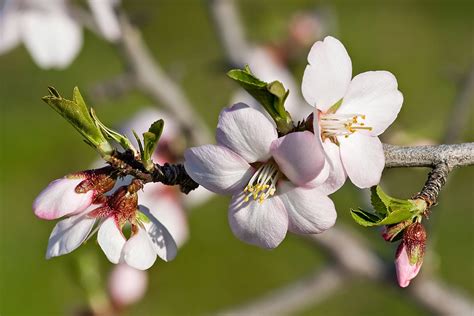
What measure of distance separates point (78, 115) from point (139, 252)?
5.6 inches

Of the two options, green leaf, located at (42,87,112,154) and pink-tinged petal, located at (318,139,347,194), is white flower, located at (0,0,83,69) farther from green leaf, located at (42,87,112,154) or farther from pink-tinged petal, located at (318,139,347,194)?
pink-tinged petal, located at (318,139,347,194)

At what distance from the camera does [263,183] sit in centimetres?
69

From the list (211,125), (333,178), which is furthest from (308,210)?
(211,125)

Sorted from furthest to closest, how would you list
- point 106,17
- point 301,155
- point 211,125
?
point 211,125 → point 106,17 → point 301,155

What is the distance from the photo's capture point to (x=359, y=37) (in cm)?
383

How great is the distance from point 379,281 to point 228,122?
0.91m

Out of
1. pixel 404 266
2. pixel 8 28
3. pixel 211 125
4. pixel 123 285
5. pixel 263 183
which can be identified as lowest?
pixel 211 125

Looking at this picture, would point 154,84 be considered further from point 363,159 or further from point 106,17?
point 363,159

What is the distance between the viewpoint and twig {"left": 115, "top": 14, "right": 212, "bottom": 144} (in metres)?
1.35

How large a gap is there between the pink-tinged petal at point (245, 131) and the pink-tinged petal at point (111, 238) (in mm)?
131

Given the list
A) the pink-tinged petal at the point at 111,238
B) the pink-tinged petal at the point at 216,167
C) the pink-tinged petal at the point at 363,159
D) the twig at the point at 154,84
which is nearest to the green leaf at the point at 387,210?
the pink-tinged petal at the point at 363,159

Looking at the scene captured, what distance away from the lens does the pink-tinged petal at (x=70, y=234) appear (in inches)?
26.9

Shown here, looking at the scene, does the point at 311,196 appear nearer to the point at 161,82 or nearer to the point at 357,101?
the point at 357,101

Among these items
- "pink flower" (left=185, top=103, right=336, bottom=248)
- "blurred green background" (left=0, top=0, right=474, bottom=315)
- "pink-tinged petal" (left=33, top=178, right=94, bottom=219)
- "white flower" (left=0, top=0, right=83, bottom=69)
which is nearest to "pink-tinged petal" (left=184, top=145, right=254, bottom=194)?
"pink flower" (left=185, top=103, right=336, bottom=248)
